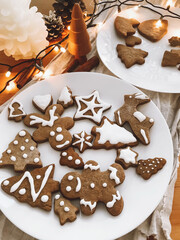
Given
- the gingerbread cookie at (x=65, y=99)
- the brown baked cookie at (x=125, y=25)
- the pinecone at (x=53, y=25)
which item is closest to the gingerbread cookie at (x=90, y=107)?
the gingerbread cookie at (x=65, y=99)

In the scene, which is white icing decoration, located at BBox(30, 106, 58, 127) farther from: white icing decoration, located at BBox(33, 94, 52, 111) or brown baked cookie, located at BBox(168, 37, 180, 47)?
brown baked cookie, located at BBox(168, 37, 180, 47)

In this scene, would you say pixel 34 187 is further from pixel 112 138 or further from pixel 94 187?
pixel 112 138

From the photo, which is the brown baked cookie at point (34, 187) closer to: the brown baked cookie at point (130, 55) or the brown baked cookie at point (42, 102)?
the brown baked cookie at point (42, 102)

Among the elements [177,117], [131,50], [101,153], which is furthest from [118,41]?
[101,153]

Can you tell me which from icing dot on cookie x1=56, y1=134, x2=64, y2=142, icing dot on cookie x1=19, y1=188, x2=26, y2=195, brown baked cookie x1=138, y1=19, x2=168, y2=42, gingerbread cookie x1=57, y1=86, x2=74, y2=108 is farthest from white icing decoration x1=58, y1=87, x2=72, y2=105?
brown baked cookie x1=138, y1=19, x2=168, y2=42

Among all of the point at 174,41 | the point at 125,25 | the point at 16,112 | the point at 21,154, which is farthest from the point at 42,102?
the point at 174,41

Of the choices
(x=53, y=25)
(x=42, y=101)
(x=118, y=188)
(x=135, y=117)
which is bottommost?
(x=118, y=188)

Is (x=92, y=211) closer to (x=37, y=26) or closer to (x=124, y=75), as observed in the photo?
(x=124, y=75)

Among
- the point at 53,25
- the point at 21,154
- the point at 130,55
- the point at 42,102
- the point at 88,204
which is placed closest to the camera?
the point at 88,204
